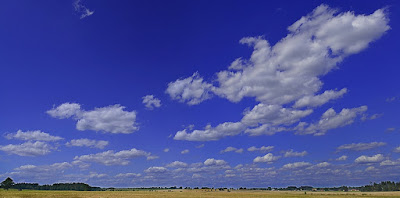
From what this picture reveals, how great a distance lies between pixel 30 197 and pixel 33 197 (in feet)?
4.44

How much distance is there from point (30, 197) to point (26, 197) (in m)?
1.88

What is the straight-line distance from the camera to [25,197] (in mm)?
103375

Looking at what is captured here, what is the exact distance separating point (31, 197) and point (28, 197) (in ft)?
7.83

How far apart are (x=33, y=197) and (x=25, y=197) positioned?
3.35m

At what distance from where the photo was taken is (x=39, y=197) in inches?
4122

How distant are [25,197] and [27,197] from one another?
57 cm

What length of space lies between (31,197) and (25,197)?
284 cm

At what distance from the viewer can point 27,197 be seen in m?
104

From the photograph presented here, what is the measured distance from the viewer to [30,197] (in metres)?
103

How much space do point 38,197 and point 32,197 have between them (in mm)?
2685

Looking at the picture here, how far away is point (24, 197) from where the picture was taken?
10294 centimetres

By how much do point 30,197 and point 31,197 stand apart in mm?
908

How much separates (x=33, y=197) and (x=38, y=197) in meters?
2.51

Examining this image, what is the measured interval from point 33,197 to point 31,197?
1.94 feet
